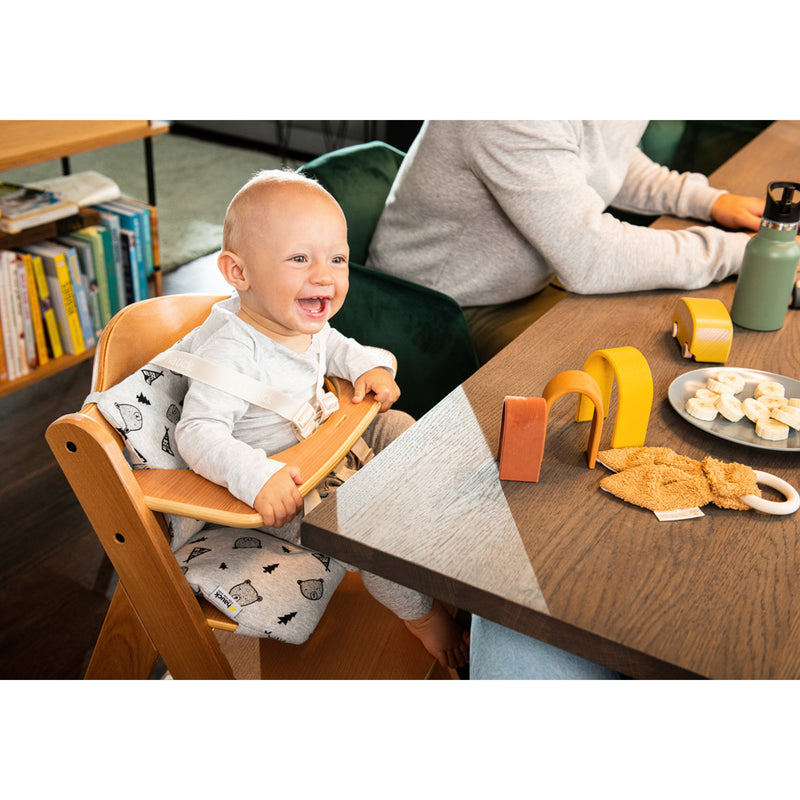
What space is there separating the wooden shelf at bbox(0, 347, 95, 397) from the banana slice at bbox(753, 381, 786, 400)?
215 cm

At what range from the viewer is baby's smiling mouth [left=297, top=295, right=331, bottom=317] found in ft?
3.91

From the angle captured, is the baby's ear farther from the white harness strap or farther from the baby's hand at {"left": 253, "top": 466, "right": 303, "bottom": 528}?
the baby's hand at {"left": 253, "top": 466, "right": 303, "bottom": 528}

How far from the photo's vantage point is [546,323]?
Result: 4.43 feet

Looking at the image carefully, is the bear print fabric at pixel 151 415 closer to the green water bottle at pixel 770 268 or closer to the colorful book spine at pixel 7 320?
the green water bottle at pixel 770 268

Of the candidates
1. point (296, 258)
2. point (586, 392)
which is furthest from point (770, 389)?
point (296, 258)

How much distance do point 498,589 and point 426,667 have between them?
474 mm

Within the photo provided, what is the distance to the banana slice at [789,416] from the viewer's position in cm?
105

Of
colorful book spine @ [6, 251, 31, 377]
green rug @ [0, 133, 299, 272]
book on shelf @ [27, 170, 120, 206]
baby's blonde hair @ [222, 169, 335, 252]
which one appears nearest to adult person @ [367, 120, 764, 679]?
baby's blonde hair @ [222, 169, 335, 252]

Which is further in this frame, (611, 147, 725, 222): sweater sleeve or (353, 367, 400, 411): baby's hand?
(611, 147, 725, 222): sweater sleeve

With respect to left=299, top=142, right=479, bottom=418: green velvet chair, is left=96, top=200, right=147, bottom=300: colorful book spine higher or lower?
lower

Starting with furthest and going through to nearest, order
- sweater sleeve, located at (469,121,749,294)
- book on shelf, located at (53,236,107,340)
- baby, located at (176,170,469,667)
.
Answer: book on shelf, located at (53,236,107,340) → sweater sleeve, located at (469,121,749,294) → baby, located at (176,170,469,667)

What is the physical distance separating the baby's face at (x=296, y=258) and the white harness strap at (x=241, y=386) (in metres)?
0.11

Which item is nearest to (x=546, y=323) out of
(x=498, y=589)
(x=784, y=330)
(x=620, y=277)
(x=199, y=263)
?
(x=620, y=277)

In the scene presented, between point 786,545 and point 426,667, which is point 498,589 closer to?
point 786,545
